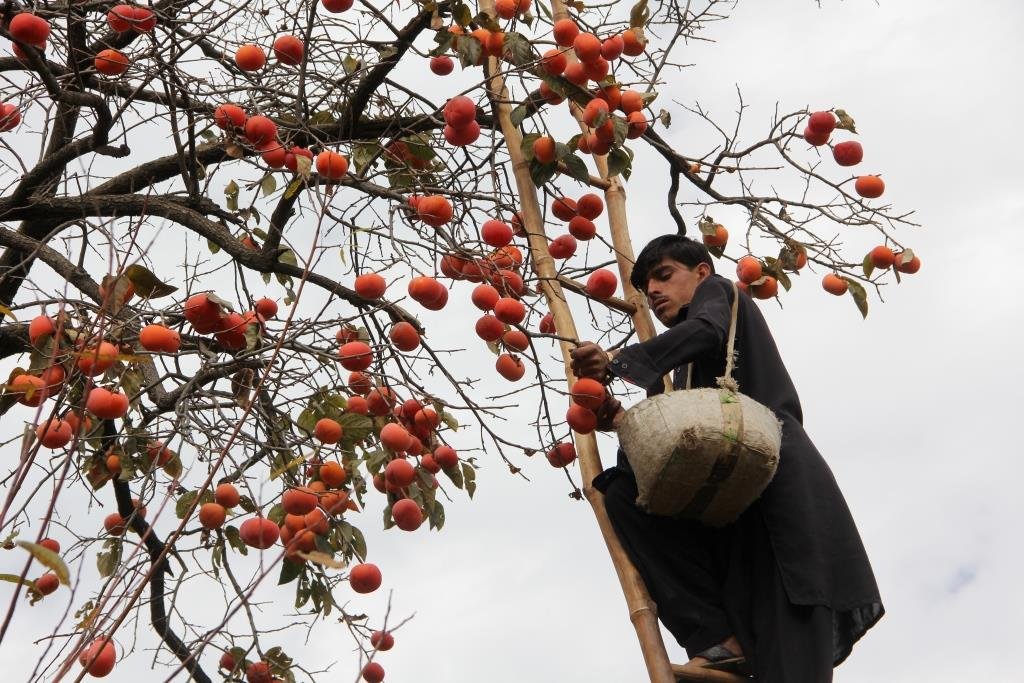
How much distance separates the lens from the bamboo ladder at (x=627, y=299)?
243 cm

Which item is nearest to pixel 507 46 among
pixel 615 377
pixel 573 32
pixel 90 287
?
pixel 573 32

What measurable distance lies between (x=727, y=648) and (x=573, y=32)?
1.76m

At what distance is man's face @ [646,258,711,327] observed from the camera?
2967 millimetres

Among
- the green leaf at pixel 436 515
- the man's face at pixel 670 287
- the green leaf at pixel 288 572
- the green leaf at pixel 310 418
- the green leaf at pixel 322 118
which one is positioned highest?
the green leaf at pixel 322 118

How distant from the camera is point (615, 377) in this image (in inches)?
104

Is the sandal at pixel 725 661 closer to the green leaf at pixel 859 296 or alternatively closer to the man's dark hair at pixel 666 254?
the man's dark hair at pixel 666 254

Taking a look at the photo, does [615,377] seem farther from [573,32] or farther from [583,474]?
[573,32]

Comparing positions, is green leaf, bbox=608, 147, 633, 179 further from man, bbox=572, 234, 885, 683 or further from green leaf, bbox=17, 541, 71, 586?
green leaf, bbox=17, 541, 71, 586

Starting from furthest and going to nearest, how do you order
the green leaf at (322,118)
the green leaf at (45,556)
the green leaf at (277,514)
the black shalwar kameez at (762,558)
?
the green leaf at (322,118)
the green leaf at (277,514)
the black shalwar kameez at (762,558)
the green leaf at (45,556)

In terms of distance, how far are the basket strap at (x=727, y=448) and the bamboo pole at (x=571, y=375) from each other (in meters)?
0.25

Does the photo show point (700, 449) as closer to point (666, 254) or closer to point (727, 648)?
point (727, 648)

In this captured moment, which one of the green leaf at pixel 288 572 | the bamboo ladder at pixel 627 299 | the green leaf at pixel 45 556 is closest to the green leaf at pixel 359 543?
the green leaf at pixel 288 572

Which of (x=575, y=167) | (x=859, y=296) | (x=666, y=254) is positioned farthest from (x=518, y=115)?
(x=859, y=296)

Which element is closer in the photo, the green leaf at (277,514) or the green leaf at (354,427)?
the green leaf at (277,514)
